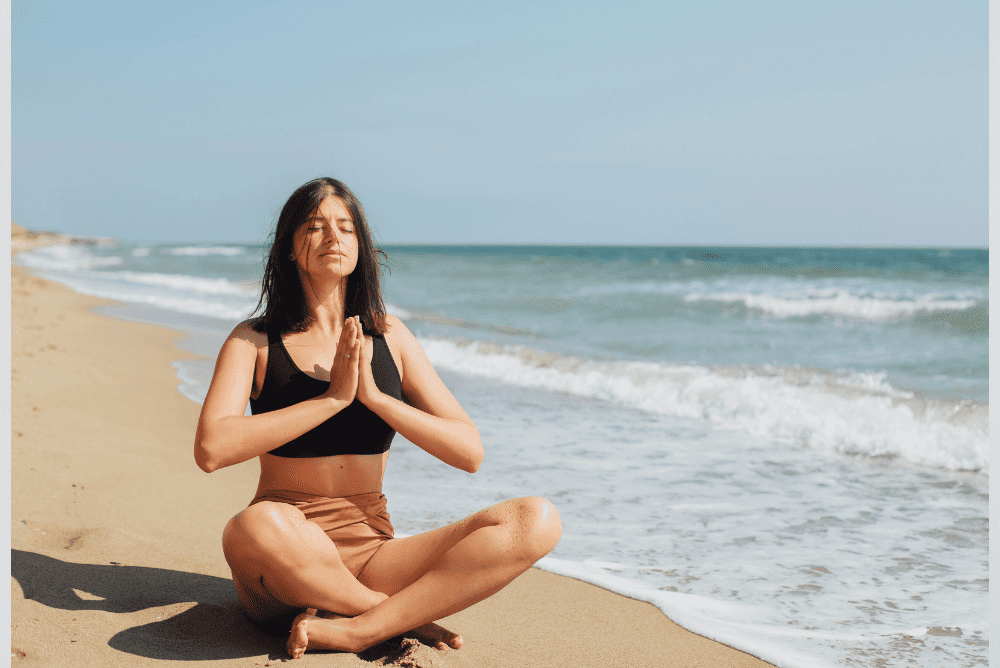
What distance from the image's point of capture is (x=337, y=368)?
7.97 feet

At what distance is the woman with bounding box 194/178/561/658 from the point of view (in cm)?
238

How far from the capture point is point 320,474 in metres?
2.59

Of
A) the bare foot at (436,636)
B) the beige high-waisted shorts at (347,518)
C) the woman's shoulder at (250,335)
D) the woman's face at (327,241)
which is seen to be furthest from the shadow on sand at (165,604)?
the woman's face at (327,241)

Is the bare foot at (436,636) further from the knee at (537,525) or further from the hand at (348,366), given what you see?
the hand at (348,366)

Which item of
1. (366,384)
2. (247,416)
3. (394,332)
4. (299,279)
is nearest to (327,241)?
(299,279)

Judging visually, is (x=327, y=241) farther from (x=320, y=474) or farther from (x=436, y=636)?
(x=436, y=636)

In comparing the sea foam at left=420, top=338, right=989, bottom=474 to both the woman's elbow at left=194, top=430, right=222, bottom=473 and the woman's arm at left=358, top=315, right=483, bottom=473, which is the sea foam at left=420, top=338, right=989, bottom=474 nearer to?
the woman's arm at left=358, top=315, right=483, bottom=473

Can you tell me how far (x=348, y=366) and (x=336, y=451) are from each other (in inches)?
14.3

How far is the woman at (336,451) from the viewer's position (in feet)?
7.82

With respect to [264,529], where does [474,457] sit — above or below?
above

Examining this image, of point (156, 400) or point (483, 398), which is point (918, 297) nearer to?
point (483, 398)

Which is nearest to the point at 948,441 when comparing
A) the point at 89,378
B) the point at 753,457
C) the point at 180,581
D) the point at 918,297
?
the point at 753,457

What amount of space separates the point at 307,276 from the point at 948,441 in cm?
564

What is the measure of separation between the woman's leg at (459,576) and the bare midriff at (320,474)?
383 millimetres
